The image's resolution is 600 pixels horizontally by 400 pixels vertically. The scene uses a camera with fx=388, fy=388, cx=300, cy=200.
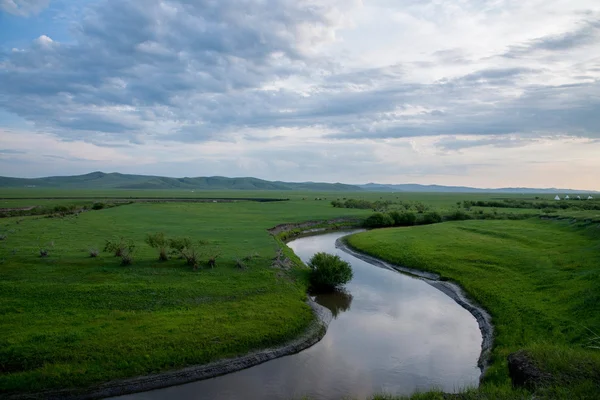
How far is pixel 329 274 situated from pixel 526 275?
14.6m

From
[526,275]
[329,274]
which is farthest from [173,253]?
[526,275]

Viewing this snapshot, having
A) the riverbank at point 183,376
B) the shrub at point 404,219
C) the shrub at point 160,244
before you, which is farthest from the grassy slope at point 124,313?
the shrub at point 404,219

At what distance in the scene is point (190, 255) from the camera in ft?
97.5

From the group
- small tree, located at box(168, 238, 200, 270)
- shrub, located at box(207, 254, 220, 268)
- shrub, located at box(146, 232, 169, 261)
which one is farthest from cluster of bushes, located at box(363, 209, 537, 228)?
shrub, located at box(146, 232, 169, 261)

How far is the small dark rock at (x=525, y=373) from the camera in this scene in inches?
476

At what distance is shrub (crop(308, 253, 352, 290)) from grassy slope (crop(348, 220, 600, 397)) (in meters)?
8.92

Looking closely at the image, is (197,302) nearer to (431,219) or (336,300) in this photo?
(336,300)

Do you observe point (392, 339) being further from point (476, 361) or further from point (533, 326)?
point (533, 326)

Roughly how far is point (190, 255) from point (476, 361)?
67.4ft

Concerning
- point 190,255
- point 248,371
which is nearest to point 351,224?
point 190,255

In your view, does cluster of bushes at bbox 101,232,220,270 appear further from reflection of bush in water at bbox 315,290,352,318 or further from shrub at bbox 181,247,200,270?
reflection of bush in water at bbox 315,290,352,318

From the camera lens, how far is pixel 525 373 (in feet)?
42.3

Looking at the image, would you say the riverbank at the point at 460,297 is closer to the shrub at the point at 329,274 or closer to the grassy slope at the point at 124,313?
the shrub at the point at 329,274

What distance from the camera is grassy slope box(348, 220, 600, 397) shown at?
1580cm
